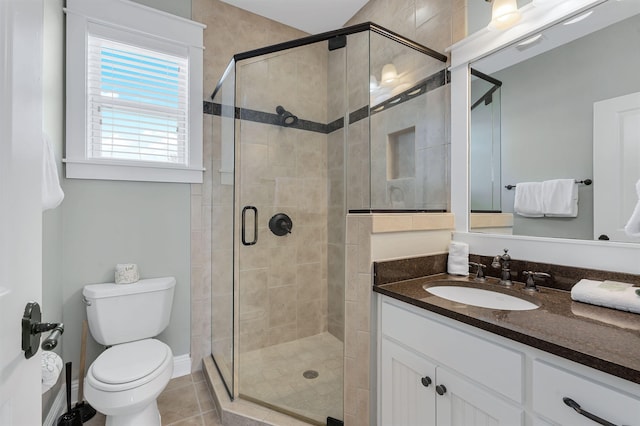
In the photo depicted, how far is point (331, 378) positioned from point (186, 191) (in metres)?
1.60

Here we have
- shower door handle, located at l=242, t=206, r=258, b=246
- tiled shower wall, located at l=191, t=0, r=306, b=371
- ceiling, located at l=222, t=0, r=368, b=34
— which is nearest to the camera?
shower door handle, located at l=242, t=206, r=258, b=246

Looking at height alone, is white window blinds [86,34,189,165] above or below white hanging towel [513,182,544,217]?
above

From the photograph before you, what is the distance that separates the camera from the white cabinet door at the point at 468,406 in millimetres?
873

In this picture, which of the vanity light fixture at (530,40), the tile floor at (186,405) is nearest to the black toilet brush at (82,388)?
the tile floor at (186,405)

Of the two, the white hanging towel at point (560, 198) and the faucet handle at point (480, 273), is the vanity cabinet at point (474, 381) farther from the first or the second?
the white hanging towel at point (560, 198)

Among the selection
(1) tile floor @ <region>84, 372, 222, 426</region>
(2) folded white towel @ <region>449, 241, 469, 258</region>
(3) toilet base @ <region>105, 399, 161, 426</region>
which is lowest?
(1) tile floor @ <region>84, 372, 222, 426</region>

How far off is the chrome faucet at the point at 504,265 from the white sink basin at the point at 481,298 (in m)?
0.10

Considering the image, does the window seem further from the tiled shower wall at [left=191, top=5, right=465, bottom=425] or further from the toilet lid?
the toilet lid

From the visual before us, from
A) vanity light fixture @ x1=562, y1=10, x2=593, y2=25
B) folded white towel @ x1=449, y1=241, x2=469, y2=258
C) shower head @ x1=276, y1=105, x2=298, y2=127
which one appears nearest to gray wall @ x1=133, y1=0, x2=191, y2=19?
shower head @ x1=276, y1=105, x2=298, y2=127

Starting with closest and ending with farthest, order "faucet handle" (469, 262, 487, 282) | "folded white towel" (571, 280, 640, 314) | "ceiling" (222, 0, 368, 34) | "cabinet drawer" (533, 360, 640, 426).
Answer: "cabinet drawer" (533, 360, 640, 426) < "folded white towel" (571, 280, 640, 314) < "faucet handle" (469, 262, 487, 282) < "ceiling" (222, 0, 368, 34)

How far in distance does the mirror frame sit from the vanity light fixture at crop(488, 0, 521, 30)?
Result: 0.03 m

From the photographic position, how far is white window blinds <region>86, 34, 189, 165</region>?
1906 mm

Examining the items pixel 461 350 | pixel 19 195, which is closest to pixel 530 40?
pixel 461 350

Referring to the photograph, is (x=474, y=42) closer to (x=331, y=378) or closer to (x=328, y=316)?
(x=328, y=316)
